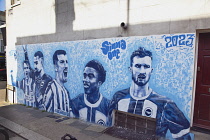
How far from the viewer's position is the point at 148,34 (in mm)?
3871

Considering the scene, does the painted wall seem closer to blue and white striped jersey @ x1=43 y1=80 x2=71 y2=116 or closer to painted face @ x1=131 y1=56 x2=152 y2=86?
painted face @ x1=131 y1=56 x2=152 y2=86

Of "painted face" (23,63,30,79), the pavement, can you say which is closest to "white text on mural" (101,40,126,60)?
the pavement

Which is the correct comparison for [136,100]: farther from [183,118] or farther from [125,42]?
[125,42]

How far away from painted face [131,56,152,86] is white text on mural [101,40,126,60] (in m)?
0.50

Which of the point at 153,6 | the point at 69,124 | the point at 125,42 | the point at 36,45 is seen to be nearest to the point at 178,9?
the point at 153,6

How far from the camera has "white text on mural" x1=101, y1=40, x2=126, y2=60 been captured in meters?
4.20

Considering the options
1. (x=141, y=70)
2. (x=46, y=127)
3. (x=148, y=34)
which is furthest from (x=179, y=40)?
(x=46, y=127)

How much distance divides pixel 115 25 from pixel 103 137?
3.02m

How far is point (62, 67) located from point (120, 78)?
2.36 meters

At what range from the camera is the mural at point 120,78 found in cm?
350

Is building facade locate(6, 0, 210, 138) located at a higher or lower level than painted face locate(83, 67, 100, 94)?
higher

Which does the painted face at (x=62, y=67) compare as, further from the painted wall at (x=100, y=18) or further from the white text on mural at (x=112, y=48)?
the white text on mural at (x=112, y=48)

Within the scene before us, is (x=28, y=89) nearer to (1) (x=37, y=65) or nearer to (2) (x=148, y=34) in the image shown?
(1) (x=37, y=65)

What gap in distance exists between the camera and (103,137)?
3977mm
